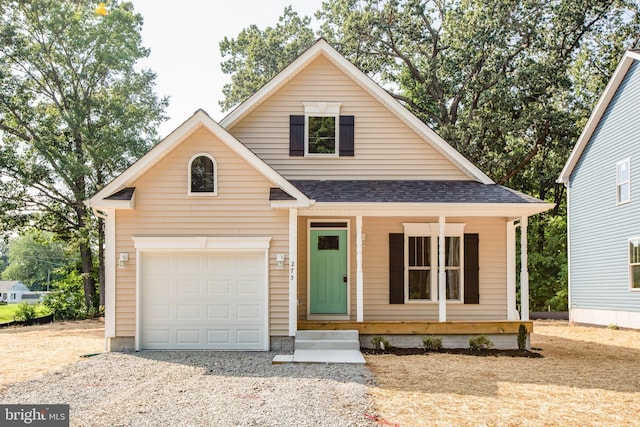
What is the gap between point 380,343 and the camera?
13.2 meters

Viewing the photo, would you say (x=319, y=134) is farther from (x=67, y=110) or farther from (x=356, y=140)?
(x=67, y=110)

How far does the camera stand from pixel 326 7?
1038 inches

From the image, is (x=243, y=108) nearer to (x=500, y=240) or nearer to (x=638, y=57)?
(x=500, y=240)

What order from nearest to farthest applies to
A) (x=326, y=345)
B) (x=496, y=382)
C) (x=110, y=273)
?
(x=496, y=382) < (x=326, y=345) < (x=110, y=273)

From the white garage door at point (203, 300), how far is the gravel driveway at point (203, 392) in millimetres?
1104

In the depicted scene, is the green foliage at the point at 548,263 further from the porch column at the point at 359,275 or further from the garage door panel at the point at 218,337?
the garage door panel at the point at 218,337

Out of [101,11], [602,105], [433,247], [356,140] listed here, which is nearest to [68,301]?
[101,11]

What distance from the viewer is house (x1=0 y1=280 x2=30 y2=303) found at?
258ft

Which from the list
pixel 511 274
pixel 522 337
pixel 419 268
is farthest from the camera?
pixel 419 268

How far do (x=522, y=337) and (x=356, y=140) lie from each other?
220 inches

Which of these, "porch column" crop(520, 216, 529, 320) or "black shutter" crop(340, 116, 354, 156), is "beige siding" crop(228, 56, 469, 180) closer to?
"black shutter" crop(340, 116, 354, 156)

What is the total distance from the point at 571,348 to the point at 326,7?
1706 cm

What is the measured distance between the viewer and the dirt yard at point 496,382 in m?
7.36

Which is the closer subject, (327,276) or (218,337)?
(218,337)
